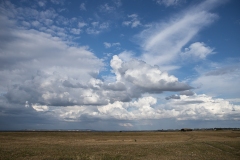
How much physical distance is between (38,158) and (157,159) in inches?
710

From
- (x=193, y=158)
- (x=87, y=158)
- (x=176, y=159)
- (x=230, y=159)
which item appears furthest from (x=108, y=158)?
(x=230, y=159)

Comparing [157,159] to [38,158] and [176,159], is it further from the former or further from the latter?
[38,158]

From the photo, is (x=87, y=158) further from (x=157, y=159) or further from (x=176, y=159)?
(x=176, y=159)

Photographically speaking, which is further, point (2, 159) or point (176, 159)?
point (176, 159)

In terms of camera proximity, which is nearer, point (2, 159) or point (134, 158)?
point (2, 159)

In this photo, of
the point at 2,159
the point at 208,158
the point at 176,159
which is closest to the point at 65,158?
the point at 2,159

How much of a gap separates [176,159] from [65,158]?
16820 mm

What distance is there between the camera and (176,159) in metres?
29.9

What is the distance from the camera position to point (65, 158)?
29.9 meters

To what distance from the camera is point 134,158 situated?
30812 millimetres

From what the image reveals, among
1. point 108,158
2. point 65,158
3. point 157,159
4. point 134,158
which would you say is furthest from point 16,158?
point 157,159

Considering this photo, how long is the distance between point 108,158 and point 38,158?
415 inches

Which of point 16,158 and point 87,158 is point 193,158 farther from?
point 16,158

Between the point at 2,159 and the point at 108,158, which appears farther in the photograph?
the point at 108,158
